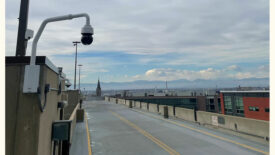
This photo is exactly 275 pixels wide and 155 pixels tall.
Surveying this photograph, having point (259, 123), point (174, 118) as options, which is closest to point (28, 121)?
point (259, 123)

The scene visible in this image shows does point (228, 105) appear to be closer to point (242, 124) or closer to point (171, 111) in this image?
point (171, 111)

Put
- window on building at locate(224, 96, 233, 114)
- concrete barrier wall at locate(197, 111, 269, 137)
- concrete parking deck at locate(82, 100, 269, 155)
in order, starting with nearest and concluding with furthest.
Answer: concrete parking deck at locate(82, 100, 269, 155)
concrete barrier wall at locate(197, 111, 269, 137)
window on building at locate(224, 96, 233, 114)

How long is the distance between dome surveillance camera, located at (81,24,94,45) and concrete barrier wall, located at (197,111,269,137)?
435 inches

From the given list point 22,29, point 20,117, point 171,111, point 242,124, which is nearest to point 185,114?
point 171,111

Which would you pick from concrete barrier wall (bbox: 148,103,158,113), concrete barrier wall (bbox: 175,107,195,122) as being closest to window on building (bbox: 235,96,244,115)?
concrete barrier wall (bbox: 148,103,158,113)

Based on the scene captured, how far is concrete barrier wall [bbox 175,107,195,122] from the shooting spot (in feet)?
54.8

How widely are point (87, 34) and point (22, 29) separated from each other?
6.98ft

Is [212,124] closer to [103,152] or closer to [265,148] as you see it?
[265,148]

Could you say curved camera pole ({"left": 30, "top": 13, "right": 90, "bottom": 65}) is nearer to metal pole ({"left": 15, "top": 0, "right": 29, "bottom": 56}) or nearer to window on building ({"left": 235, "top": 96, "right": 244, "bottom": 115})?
metal pole ({"left": 15, "top": 0, "right": 29, "bottom": 56})

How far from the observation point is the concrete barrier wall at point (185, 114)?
1670 cm

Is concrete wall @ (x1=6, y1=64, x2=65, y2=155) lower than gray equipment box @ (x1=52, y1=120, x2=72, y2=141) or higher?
higher

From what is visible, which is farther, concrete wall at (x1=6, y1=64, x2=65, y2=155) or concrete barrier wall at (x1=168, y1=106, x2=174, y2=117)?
concrete barrier wall at (x1=168, y1=106, x2=174, y2=117)

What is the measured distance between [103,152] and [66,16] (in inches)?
306

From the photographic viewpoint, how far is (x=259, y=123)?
10.1 m
